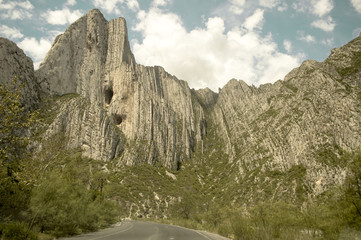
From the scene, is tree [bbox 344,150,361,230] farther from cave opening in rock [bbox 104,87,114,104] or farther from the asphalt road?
cave opening in rock [bbox 104,87,114,104]

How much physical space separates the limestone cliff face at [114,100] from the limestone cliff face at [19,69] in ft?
33.8

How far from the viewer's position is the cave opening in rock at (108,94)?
4941 inches

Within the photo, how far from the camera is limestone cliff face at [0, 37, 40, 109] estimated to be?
72.1m

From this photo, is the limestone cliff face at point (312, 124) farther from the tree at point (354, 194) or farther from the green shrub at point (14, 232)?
the green shrub at point (14, 232)

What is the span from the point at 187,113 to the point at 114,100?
4539 cm

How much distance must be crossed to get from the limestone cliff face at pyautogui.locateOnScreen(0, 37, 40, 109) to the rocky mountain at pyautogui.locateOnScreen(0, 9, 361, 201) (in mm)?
373

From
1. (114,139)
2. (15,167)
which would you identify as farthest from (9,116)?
(114,139)

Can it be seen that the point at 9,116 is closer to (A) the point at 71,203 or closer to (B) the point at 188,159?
(A) the point at 71,203

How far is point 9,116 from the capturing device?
1044 centimetres

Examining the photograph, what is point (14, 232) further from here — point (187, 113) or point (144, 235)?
point (187, 113)

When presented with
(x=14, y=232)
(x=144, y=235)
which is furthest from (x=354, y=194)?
(x=14, y=232)

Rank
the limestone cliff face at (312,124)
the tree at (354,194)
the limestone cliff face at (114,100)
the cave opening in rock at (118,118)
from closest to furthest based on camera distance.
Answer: the tree at (354,194)
the limestone cliff face at (312,124)
the limestone cliff face at (114,100)
the cave opening in rock at (118,118)

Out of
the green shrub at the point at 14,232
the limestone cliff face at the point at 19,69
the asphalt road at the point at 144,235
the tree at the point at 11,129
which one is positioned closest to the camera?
the tree at the point at 11,129

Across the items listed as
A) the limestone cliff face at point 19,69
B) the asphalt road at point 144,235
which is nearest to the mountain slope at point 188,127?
the limestone cliff face at point 19,69
